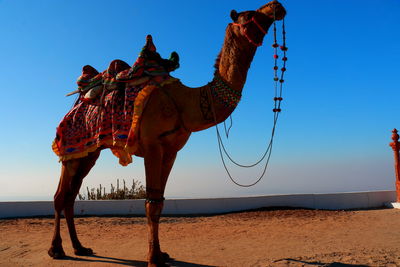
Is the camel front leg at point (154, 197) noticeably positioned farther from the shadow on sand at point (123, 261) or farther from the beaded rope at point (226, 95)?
the beaded rope at point (226, 95)

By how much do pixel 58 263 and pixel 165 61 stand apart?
3.28 metres

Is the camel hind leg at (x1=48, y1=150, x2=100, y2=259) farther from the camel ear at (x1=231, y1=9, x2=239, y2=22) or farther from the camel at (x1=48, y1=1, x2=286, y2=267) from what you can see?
the camel ear at (x1=231, y1=9, x2=239, y2=22)

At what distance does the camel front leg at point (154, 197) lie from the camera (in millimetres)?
3938

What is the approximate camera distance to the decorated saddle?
170 inches

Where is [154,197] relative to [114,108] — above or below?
below

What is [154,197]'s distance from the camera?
402 centimetres

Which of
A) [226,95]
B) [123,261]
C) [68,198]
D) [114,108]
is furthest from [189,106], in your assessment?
[68,198]

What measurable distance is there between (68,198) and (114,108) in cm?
176

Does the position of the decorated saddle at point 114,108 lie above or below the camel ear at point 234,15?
below

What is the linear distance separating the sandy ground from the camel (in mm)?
1098

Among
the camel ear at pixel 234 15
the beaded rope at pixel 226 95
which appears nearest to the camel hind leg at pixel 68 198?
the beaded rope at pixel 226 95

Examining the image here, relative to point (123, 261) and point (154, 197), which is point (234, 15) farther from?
point (123, 261)

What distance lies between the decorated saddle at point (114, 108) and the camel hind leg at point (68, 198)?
0.67 feet

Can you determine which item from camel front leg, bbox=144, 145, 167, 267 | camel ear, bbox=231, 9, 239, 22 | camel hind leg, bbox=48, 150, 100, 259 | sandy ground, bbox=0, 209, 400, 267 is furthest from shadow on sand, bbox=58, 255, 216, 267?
camel ear, bbox=231, 9, 239, 22
